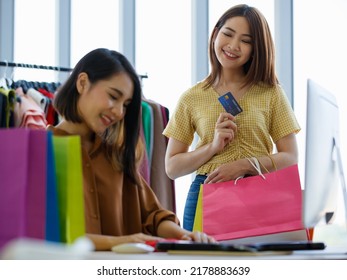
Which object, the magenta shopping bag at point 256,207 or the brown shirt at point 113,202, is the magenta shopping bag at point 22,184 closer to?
the brown shirt at point 113,202

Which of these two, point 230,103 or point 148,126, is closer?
point 230,103

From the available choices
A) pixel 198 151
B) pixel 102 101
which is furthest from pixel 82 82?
pixel 198 151

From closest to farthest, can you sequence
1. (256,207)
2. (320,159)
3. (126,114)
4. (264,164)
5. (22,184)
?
(22,184), (320,159), (256,207), (126,114), (264,164)

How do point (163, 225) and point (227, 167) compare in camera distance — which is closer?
point (163, 225)

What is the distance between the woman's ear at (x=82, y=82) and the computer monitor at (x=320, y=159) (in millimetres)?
634

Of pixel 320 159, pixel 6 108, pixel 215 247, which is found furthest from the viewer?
pixel 6 108

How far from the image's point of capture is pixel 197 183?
7.51ft

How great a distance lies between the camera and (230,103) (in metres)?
2.24

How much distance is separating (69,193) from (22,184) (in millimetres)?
84

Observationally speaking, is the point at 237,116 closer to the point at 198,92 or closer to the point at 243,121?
the point at 243,121

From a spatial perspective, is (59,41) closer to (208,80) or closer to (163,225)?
(208,80)

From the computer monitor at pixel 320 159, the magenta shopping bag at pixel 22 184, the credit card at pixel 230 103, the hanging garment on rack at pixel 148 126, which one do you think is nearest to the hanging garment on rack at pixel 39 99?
the hanging garment on rack at pixel 148 126
